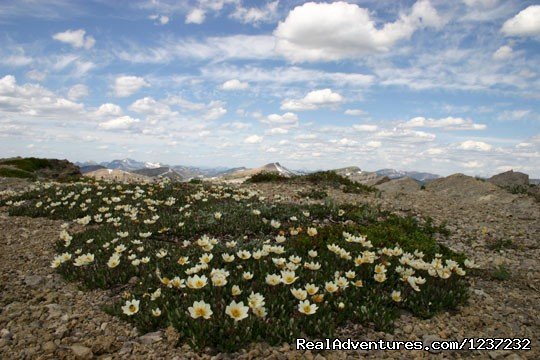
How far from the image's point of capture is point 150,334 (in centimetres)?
496

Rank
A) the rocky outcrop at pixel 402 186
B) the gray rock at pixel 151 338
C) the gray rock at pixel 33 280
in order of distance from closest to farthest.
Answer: the gray rock at pixel 151 338 < the gray rock at pixel 33 280 < the rocky outcrop at pixel 402 186

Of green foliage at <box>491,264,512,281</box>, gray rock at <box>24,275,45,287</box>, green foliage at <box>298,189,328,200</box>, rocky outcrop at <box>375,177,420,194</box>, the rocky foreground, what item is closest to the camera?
the rocky foreground

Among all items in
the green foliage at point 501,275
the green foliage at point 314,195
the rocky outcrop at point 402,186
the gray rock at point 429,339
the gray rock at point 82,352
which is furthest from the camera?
the rocky outcrop at point 402,186

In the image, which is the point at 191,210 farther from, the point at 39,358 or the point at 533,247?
the point at 533,247

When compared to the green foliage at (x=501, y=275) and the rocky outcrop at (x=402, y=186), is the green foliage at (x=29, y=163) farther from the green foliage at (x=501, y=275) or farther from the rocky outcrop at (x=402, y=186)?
the green foliage at (x=501, y=275)

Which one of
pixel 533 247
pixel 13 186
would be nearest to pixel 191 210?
pixel 533 247

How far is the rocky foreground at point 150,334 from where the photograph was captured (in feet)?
15.4

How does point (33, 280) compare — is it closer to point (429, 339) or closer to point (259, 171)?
point (429, 339)

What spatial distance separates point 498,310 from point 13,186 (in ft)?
61.0

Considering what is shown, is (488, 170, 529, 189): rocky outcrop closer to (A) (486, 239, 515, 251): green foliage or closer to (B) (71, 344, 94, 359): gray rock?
(A) (486, 239, 515, 251): green foliage

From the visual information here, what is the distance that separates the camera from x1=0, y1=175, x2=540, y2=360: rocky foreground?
4.69 meters

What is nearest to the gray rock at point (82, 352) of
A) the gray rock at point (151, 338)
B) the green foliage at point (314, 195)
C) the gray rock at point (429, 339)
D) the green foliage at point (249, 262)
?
the gray rock at point (151, 338)

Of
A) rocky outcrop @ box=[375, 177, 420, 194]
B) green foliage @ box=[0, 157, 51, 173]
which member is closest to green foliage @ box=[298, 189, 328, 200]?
rocky outcrop @ box=[375, 177, 420, 194]

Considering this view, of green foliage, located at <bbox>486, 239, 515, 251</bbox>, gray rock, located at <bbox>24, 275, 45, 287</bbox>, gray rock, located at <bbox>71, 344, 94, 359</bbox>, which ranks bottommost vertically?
gray rock, located at <bbox>71, 344, 94, 359</bbox>
